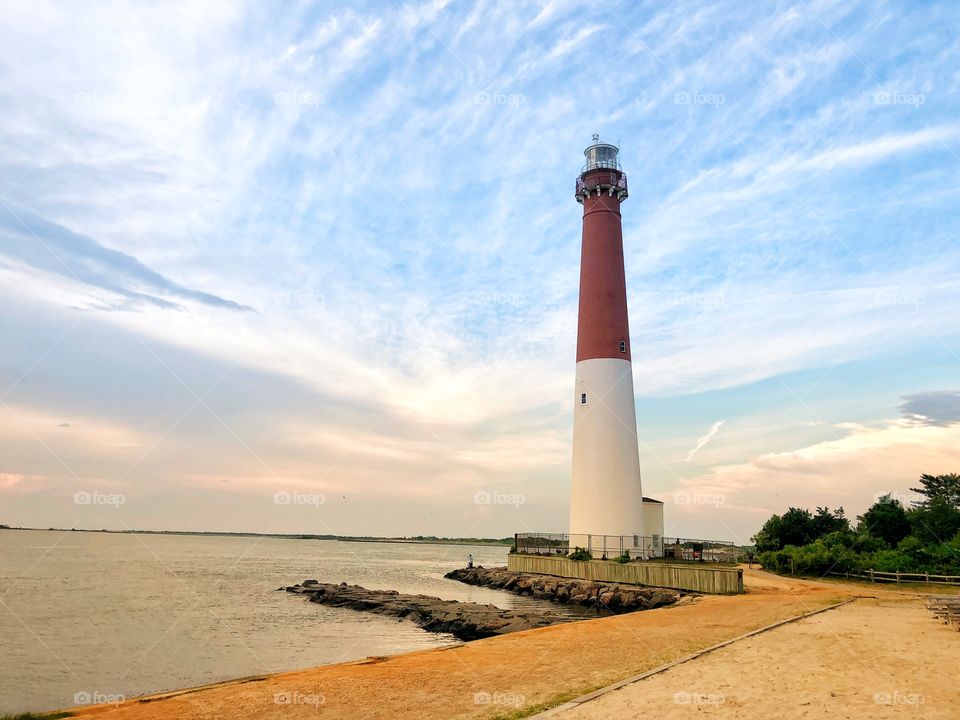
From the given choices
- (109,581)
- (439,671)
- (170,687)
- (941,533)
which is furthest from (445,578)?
(439,671)

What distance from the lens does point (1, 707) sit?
15.5 meters

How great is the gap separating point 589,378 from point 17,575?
156 ft

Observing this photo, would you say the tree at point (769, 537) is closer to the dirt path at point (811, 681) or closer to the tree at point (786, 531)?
the tree at point (786, 531)

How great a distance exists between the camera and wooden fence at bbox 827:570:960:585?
26031 mm

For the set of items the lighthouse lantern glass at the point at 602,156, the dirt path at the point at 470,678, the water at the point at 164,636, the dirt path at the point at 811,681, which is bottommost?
the water at the point at 164,636

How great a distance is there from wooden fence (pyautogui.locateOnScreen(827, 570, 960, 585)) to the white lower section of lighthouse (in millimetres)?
9860

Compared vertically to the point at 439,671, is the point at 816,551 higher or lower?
higher

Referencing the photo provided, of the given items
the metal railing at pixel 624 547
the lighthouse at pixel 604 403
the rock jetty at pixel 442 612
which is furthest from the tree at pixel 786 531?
the rock jetty at pixel 442 612

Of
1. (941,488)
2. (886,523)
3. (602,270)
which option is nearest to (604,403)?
(602,270)

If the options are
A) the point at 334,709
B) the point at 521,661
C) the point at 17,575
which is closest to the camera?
the point at 334,709

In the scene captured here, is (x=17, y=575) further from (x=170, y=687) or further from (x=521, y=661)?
(x=521, y=661)

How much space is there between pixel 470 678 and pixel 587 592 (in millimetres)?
18905

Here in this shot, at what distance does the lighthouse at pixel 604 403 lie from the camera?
32469 millimetres

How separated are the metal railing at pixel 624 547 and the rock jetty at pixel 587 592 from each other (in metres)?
1.74
